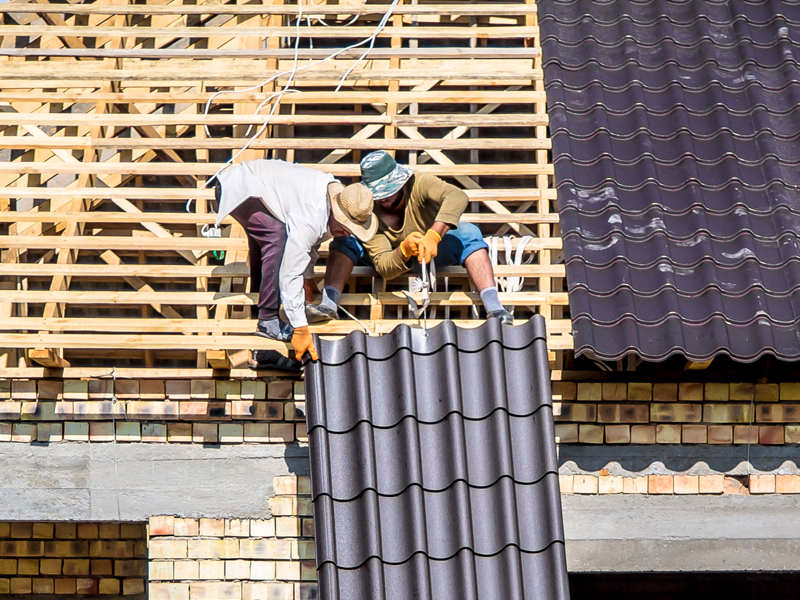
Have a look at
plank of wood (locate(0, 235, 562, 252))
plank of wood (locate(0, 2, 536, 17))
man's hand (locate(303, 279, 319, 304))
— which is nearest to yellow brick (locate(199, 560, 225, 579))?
man's hand (locate(303, 279, 319, 304))

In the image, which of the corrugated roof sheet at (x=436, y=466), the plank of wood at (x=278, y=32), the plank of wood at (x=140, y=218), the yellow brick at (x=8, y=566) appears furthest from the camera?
the yellow brick at (x=8, y=566)

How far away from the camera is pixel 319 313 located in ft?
17.9

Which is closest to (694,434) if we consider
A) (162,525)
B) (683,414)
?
(683,414)

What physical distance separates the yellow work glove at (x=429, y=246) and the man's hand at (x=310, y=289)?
73 centimetres

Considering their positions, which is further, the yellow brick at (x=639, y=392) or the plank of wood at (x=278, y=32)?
the plank of wood at (x=278, y=32)

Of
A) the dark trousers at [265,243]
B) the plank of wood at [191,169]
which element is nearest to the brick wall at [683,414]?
the plank of wood at [191,169]

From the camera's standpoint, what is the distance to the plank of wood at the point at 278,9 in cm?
678

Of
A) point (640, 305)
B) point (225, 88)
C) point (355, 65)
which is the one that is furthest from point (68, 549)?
point (640, 305)

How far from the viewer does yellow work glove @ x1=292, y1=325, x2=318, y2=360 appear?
509 centimetres

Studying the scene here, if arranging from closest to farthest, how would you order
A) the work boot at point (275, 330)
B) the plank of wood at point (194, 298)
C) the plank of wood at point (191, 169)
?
the work boot at point (275, 330), the plank of wood at point (194, 298), the plank of wood at point (191, 169)

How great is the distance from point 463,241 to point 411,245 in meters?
0.40

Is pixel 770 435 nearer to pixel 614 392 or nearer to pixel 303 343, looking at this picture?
pixel 614 392

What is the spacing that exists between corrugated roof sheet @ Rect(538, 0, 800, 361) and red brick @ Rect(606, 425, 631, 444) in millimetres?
654

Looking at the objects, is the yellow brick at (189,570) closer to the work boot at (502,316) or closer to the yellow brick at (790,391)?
the work boot at (502,316)
